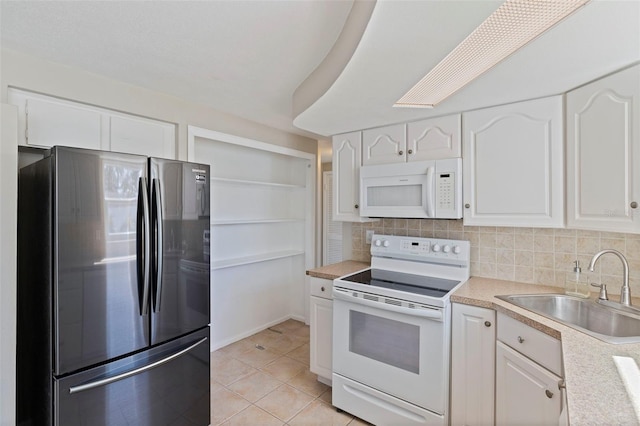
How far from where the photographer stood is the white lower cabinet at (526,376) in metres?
1.35

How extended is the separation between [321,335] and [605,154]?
2.15 m

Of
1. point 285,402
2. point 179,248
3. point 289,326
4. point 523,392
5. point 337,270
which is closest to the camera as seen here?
point 523,392

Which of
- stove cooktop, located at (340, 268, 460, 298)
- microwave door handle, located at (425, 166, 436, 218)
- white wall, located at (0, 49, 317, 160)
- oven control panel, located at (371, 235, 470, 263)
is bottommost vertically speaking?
stove cooktop, located at (340, 268, 460, 298)

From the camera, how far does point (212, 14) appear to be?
55.5 inches

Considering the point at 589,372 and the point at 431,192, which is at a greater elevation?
the point at 431,192

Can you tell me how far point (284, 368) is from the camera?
2.77m

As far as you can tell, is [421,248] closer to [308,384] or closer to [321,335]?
[321,335]

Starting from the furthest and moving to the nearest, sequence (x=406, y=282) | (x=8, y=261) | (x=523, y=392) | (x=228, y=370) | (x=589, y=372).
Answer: (x=228, y=370)
(x=406, y=282)
(x=523, y=392)
(x=8, y=261)
(x=589, y=372)

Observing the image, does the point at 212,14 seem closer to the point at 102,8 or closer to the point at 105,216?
the point at 102,8

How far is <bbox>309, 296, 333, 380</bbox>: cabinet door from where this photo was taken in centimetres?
239

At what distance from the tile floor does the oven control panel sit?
4.05 ft

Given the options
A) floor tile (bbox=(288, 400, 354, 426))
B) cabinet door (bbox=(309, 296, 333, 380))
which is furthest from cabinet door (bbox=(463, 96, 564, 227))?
floor tile (bbox=(288, 400, 354, 426))

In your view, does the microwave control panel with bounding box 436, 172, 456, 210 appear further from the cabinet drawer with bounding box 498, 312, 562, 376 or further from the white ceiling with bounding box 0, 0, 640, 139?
the cabinet drawer with bounding box 498, 312, 562, 376

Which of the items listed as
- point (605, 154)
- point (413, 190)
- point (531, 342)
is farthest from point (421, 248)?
point (605, 154)
